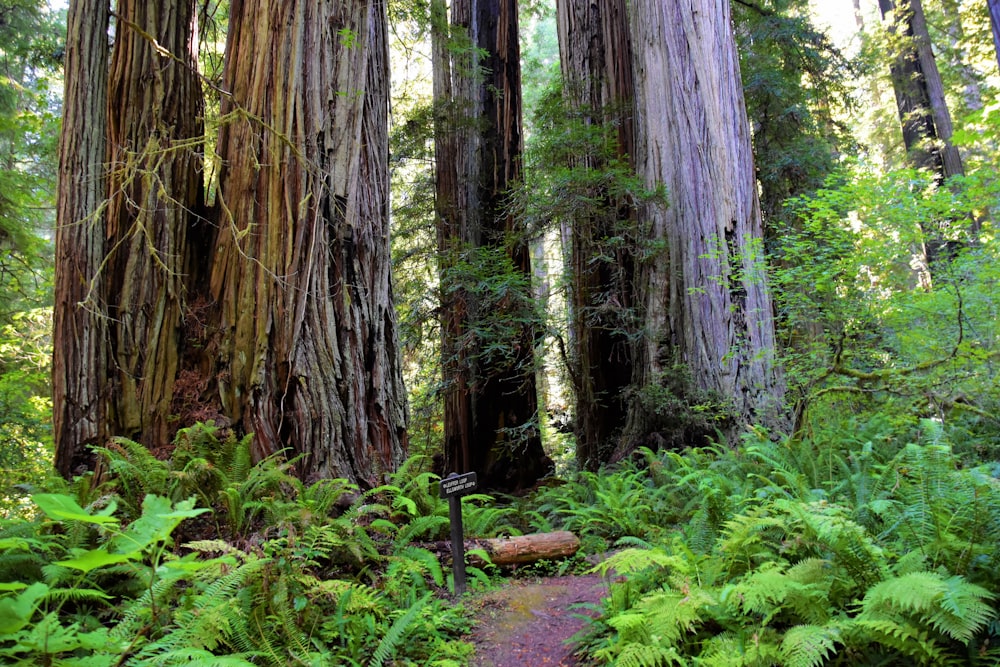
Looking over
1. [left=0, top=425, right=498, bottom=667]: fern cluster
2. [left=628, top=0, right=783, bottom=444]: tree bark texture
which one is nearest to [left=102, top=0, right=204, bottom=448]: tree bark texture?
[left=0, top=425, right=498, bottom=667]: fern cluster

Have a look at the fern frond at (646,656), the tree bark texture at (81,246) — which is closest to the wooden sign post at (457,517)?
the fern frond at (646,656)

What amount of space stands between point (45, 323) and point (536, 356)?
28.4 ft

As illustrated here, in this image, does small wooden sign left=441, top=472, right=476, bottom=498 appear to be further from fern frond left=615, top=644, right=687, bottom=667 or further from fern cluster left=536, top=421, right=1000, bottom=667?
fern frond left=615, top=644, right=687, bottom=667

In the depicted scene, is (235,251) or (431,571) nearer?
(431,571)

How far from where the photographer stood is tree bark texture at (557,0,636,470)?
8.11 metres

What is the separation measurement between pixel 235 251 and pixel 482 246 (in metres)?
4.17

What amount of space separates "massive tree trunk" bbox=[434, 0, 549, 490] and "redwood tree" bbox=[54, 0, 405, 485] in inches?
101

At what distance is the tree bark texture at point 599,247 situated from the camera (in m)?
8.11

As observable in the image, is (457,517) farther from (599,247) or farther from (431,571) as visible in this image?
(599,247)

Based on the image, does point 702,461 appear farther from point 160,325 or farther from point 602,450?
point 160,325

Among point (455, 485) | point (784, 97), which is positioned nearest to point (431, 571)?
point (455, 485)

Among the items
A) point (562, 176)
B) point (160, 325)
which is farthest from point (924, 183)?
point (160, 325)

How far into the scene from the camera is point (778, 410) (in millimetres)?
7207

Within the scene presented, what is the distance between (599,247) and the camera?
319 inches
